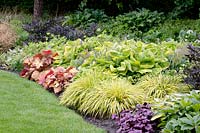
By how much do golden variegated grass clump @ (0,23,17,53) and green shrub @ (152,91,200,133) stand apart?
7.57m

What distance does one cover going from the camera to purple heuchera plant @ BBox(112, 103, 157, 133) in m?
5.56

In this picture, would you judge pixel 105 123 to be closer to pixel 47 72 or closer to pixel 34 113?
pixel 34 113

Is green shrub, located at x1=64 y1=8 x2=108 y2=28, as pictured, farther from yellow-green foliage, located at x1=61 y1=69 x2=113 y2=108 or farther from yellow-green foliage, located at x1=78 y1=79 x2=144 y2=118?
yellow-green foliage, located at x1=78 y1=79 x2=144 y2=118

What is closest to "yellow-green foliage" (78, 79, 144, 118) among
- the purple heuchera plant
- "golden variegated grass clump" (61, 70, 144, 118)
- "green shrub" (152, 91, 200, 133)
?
"golden variegated grass clump" (61, 70, 144, 118)

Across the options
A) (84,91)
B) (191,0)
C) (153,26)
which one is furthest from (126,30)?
(84,91)

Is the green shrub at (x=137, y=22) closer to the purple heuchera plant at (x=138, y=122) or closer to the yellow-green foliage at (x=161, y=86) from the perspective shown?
the yellow-green foliage at (x=161, y=86)

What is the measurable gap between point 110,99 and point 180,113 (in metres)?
1.54

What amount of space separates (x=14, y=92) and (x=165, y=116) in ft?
10.9

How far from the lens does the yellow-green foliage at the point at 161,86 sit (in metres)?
6.75

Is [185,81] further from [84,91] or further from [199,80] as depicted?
[84,91]

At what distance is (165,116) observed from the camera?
18.0 ft

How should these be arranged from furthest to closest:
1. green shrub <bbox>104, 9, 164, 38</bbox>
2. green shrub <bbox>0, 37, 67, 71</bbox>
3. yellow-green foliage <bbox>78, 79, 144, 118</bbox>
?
green shrub <bbox>104, 9, 164, 38</bbox>, green shrub <bbox>0, 37, 67, 71</bbox>, yellow-green foliage <bbox>78, 79, 144, 118</bbox>

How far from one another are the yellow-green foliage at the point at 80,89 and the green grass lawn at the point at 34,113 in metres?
0.18

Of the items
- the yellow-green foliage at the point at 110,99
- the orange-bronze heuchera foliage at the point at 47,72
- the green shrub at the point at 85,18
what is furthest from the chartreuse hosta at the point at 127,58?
the green shrub at the point at 85,18
